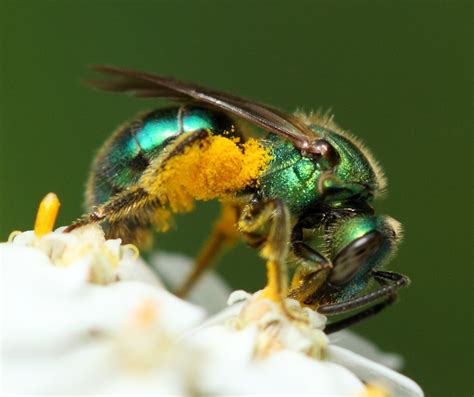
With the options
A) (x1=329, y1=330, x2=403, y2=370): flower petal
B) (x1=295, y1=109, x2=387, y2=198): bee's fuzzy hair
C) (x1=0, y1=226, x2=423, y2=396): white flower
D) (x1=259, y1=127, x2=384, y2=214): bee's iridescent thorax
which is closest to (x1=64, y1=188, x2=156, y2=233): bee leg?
(x1=0, y1=226, x2=423, y2=396): white flower

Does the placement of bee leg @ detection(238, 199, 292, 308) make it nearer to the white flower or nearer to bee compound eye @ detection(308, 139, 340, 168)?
the white flower

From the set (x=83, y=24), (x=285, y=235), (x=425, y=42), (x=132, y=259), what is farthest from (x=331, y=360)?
(x=425, y=42)

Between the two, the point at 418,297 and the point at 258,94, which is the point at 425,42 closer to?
the point at 258,94

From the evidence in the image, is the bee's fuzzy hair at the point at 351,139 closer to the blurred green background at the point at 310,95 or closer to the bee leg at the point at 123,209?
the bee leg at the point at 123,209

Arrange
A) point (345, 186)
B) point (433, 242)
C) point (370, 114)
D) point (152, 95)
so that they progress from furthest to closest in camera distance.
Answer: point (370, 114) → point (433, 242) → point (152, 95) → point (345, 186)

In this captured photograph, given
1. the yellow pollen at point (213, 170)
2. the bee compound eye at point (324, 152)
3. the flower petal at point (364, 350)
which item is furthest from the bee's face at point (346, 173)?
the flower petal at point (364, 350)

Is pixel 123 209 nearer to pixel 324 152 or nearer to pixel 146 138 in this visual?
pixel 146 138
